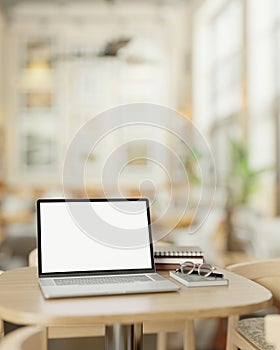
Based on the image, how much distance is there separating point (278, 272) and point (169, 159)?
6.92 m

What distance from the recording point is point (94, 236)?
1.95m

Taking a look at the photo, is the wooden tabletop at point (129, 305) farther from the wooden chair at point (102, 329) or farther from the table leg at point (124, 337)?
the wooden chair at point (102, 329)

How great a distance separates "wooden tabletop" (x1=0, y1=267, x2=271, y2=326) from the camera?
1442 millimetres

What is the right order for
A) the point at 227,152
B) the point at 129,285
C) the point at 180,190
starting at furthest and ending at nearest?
the point at 180,190 < the point at 227,152 < the point at 129,285

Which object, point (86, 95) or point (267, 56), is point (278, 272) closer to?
point (267, 56)

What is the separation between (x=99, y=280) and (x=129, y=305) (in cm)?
29

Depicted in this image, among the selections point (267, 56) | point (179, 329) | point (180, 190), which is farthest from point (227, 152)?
point (179, 329)

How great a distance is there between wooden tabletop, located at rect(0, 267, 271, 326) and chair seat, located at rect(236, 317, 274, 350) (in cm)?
30

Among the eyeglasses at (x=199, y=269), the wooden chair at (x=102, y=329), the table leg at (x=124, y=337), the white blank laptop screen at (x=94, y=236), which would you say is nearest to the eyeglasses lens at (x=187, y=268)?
the eyeglasses at (x=199, y=269)

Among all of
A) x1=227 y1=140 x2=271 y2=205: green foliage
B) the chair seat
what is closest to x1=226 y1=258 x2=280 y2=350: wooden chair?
the chair seat

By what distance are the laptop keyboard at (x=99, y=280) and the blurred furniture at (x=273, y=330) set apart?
471mm

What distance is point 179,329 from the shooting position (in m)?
2.42

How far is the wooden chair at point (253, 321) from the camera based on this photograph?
6.72ft

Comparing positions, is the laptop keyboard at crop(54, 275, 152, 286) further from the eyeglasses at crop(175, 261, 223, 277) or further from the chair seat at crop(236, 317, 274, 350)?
the chair seat at crop(236, 317, 274, 350)
